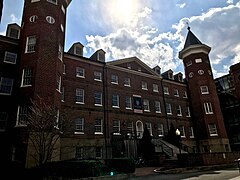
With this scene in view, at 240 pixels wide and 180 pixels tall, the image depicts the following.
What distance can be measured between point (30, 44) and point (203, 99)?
1105 inches

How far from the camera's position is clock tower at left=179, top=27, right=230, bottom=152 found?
31.8 meters

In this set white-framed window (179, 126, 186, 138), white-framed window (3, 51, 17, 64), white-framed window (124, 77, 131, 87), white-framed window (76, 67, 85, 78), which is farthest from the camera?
white-framed window (179, 126, 186, 138)

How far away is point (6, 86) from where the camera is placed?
64.6 ft

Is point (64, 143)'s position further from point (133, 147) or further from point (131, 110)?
point (131, 110)

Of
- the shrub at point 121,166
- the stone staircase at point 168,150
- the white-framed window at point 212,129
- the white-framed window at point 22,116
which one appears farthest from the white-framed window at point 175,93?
the white-framed window at point 22,116

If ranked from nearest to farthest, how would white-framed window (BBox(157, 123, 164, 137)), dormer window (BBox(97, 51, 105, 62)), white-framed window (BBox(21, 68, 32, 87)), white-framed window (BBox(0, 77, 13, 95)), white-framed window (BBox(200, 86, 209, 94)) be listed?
white-framed window (BBox(21, 68, 32, 87)), white-framed window (BBox(0, 77, 13, 95)), dormer window (BBox(97, 51, 105, 62)), white-framed window (BBox(157, 123, 164, 137)), white-framed window (BBox(200, 86, 209, 94))

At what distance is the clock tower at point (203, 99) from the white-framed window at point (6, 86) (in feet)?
94.2

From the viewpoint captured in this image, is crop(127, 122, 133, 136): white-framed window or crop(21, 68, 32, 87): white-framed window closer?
crop(21, 68, 32, 87): white-framed window

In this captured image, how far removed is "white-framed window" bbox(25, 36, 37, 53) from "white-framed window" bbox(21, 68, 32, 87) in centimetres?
203

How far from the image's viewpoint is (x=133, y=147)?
76.0 ft

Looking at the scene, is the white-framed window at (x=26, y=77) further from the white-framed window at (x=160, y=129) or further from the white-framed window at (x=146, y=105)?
the white-framed window at (x=160, y=129)

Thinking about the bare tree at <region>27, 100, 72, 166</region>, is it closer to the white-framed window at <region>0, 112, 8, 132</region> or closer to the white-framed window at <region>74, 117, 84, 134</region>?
the white-framed window at <region>0, 112, 8, 132</region>

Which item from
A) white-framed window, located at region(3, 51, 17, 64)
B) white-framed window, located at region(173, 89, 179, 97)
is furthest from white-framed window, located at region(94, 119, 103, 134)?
white-framed window, located at region(173, 89, 179, 97)

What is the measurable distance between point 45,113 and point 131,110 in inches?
623
